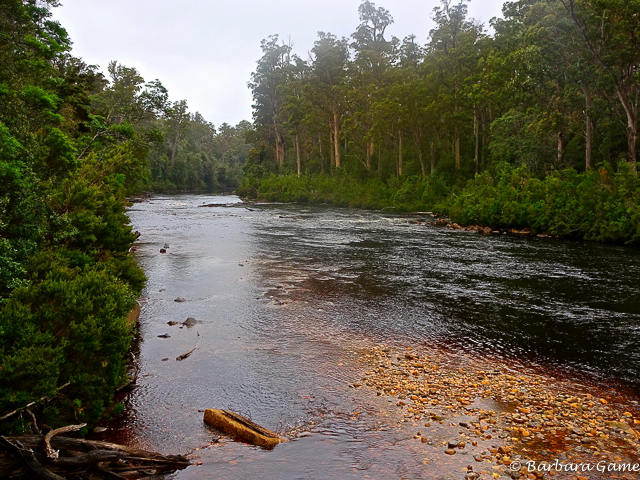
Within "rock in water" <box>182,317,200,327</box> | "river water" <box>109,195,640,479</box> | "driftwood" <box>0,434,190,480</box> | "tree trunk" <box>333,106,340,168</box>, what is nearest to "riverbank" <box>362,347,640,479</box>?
"river water" <box>109,195,640,479</box>

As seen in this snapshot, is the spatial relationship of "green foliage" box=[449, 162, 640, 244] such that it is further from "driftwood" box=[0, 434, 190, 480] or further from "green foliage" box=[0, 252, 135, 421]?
"driftwood" box=[0, 434, 190, 480]

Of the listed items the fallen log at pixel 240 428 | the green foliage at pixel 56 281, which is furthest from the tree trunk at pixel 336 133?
the fallen log at pixel 240 428

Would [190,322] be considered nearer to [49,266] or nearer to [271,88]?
[49,266]

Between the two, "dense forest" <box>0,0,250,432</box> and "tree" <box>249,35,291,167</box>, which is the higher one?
"tree" <box>249,35,291,167</box>

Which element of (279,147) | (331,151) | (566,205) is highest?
(279,147)

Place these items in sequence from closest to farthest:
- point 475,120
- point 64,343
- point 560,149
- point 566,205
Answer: point 64,343
point 566,205
point 560,149
point 475,120

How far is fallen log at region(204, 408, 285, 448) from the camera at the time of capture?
22.9 ft

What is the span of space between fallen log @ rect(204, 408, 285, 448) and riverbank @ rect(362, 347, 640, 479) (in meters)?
2.12

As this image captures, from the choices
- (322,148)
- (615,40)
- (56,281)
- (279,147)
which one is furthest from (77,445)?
(279,147)

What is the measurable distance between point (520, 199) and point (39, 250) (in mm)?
30548

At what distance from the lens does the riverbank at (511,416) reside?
250 inches

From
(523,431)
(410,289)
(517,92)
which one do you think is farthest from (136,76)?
(523,431)

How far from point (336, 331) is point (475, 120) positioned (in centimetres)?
4247

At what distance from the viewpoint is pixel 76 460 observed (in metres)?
5.29
